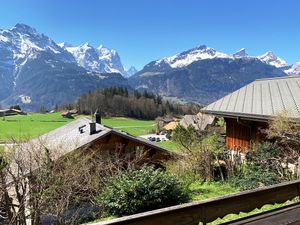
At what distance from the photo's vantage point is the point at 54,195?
339 inches

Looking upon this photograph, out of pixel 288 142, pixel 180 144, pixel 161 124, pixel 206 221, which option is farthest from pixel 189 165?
pixel 161 124

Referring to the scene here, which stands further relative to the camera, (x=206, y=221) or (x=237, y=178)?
(x=237, y=178)

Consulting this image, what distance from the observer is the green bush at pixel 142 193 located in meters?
10.6

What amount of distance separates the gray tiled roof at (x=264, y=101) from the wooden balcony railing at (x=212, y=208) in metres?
10.2

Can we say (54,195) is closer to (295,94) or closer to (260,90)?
(295,94)

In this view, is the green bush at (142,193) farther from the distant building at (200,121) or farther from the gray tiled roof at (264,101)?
the distant building at (200,121)

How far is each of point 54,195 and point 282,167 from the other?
7798 mm

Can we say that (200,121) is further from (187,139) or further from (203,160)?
(203,160)

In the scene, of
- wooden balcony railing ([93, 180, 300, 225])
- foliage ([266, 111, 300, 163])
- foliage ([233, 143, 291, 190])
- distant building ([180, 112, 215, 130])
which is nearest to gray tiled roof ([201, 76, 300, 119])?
foliage ([266, 111, 300, 163])

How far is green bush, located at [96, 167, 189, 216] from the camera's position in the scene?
10578 mm

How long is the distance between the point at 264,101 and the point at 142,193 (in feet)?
28.0

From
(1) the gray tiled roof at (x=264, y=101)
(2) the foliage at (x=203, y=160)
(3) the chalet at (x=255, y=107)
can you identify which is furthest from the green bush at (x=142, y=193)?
(1) the gray tiled roof at (x=264, y=101)

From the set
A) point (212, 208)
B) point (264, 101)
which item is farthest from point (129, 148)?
point (212, 208)

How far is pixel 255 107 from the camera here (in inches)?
637
